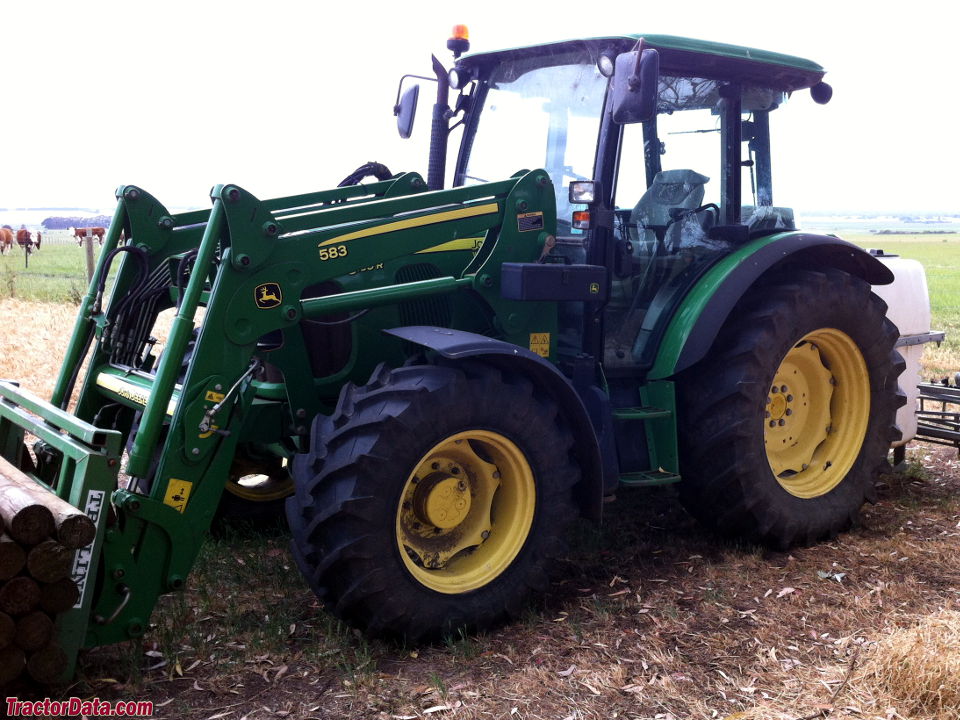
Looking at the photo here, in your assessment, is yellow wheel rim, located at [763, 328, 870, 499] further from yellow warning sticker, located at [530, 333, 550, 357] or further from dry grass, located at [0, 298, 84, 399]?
dry grass, located at [0, 298, 84, 399]

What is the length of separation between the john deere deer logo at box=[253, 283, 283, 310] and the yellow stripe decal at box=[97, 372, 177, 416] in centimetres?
54

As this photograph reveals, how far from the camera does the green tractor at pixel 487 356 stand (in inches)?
152

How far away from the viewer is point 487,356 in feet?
13.6

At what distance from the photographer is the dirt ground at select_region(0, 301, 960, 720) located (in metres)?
3.63

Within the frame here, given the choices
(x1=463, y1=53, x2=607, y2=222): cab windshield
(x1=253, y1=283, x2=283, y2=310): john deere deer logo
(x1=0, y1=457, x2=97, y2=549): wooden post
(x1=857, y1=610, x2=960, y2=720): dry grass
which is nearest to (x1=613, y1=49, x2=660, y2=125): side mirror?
(x1=463, y1=53, x2=607, y2=222): cab windshield

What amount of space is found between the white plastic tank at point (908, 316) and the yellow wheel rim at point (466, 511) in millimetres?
3284

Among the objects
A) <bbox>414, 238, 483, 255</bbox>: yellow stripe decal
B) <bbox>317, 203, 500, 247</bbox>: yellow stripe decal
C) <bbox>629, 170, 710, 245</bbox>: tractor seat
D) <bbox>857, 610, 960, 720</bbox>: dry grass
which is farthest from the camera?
<bbox>629, 170, 710, 245</bbox>: tractor seat

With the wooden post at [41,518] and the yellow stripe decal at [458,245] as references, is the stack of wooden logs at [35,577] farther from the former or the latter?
the yellow stripe decal at [458,245]

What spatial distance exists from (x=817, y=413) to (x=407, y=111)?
9.52ft

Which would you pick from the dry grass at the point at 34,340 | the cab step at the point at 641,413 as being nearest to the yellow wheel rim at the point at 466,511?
the cab step at the point at 641,413

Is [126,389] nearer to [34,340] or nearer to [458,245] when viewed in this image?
[458,245]

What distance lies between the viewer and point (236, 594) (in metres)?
4.63

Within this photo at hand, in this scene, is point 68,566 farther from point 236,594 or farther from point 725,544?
point 725,544

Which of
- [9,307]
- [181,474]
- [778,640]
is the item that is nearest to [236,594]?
[181,474]
